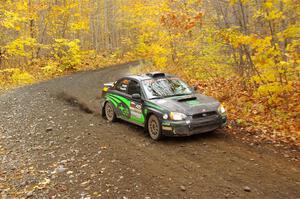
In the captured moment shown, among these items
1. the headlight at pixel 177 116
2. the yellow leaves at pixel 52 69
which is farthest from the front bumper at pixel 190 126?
the yellow leaves at pixel 52 69

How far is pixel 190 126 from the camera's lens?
813cm

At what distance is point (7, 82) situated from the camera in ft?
81.4

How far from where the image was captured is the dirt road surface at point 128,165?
5941 millimetres

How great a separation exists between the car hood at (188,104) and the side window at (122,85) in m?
1.73

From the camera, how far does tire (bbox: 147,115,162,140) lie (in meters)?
8.54

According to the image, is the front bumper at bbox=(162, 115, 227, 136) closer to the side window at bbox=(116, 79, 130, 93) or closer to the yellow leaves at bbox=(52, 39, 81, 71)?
the side window at bbox=(116, 79, 130, 93)

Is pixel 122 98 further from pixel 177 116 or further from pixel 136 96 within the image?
pixel 177 116

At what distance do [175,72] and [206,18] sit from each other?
11.3 feet

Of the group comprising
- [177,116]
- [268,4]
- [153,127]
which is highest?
[268,4]

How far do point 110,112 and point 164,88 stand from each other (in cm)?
249

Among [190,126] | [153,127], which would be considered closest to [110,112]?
[153,127]

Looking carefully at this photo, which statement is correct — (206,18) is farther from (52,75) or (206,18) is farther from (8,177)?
(52,75)

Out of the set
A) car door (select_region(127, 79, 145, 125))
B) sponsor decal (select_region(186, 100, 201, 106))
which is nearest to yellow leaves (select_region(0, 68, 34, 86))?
car door (select_region(127, 79, 145, 125))

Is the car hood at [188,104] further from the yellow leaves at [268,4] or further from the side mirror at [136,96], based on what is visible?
the yellow leaves at [268,4]
